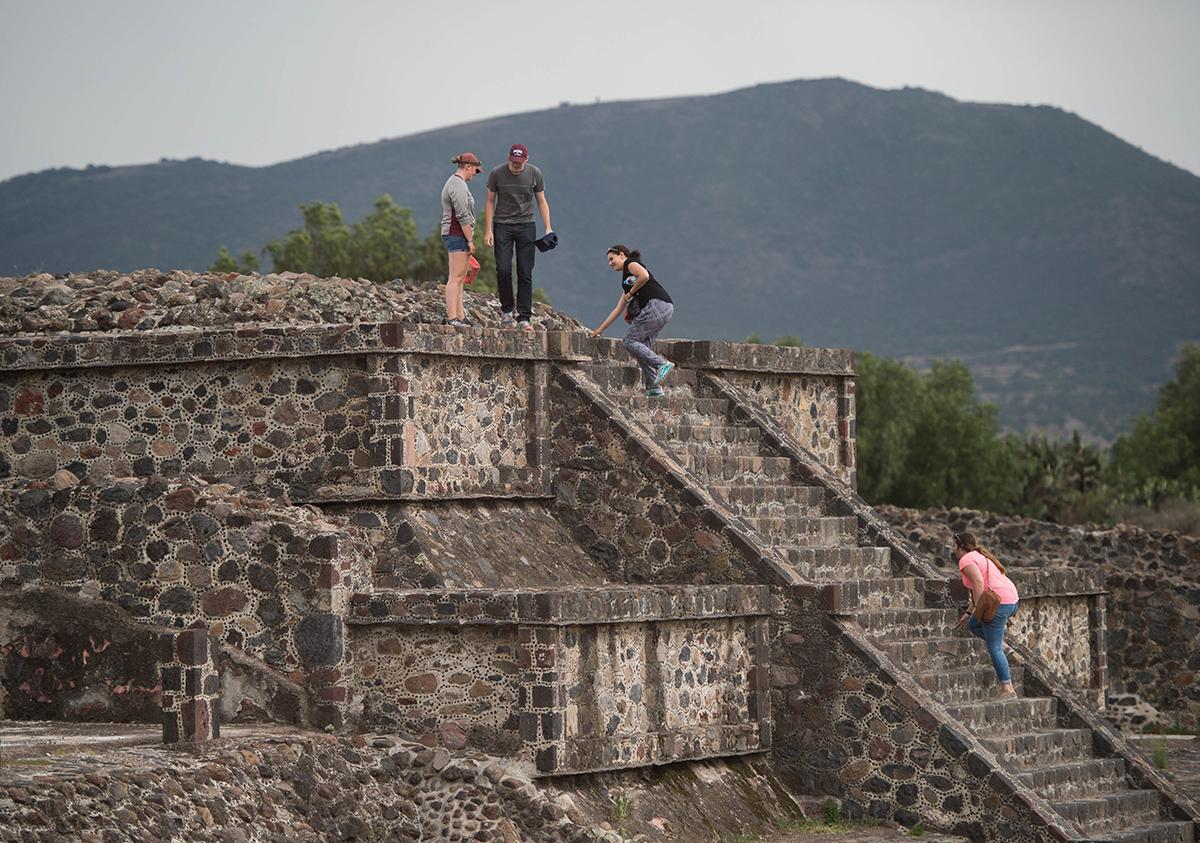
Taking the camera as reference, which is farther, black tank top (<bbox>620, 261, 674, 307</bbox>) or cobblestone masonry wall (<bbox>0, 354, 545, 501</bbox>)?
black tank top (<bbox>620, 261, 674, 307</bbox>)

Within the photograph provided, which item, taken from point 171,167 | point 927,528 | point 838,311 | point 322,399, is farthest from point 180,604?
point 171,167

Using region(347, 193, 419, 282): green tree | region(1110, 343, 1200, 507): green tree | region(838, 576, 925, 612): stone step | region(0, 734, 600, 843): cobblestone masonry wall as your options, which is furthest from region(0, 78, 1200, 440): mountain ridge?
region(0, 734, 600, 843): cobblestone masonry wall

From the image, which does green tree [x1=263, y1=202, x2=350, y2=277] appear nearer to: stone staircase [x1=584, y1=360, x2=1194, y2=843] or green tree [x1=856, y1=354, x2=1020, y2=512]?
green tree [x1=856, y1=354, x2=1020, y2=512]

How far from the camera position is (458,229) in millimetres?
20172

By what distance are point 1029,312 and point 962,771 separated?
13940 centimetres

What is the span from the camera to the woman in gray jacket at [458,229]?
2002 centimetres

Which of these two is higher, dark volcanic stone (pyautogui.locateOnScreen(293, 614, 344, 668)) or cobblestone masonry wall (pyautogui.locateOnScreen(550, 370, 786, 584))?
cobblestone masonry wall (pyautogui.locateOnScreen(550, 370, 786, 584))

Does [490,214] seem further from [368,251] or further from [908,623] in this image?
[368,251]

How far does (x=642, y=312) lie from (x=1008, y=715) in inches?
192

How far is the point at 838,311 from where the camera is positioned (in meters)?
157

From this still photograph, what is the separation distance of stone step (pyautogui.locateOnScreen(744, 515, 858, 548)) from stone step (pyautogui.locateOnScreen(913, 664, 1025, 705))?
6.18ft

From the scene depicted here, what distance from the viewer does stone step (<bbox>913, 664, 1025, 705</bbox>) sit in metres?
18.7

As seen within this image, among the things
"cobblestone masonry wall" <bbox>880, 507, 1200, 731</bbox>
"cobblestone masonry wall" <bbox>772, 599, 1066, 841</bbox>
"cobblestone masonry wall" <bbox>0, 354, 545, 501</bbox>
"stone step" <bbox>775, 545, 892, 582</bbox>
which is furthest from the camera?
"cobblestone masonry wall" <bbox>880, 507, 1200, 731</bbox>

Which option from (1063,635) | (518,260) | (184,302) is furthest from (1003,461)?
(184,302)
